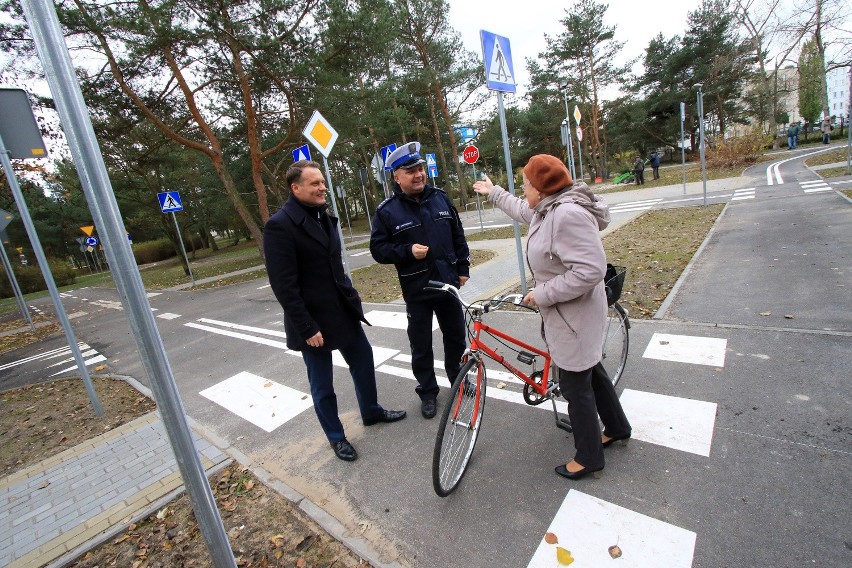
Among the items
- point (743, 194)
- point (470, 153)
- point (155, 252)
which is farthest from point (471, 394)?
point (155, 252)

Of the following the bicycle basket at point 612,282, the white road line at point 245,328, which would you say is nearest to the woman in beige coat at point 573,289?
the bicycle basket at point 612,282

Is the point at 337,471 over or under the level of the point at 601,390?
under

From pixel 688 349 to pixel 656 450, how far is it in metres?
1.67

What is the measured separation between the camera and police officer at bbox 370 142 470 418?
3277 mm

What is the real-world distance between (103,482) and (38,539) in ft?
1.80

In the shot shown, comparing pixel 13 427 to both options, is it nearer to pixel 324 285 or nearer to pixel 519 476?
pixel 324 285

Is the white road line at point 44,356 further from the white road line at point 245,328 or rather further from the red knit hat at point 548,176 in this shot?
the red knit hat at point 548,176

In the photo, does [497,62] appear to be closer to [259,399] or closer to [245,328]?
[259,399]

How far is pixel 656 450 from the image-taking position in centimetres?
267

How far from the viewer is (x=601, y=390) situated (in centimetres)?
263

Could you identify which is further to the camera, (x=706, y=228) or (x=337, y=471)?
(x=706, y=228)

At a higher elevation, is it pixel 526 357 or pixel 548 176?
pixel 548 176

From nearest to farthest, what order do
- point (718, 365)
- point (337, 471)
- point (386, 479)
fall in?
point (386, 479) < point (337, 471) < point (718, 365)

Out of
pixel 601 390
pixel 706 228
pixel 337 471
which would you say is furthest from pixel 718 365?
pixel 706 228
